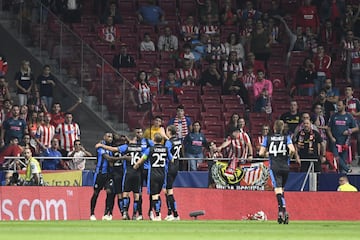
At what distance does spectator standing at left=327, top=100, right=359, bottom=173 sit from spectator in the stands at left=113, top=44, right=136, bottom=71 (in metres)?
6.26

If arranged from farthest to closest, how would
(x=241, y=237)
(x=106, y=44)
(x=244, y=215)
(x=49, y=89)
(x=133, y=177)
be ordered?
(x=106, y=44)
(x=49, y=89)
(x=244, y=215)
(x=133, y=177)
(x=241, y=237)

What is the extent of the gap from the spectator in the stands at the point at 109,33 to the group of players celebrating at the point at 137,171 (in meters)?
7.72

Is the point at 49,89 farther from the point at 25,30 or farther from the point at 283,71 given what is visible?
the point at 283,71

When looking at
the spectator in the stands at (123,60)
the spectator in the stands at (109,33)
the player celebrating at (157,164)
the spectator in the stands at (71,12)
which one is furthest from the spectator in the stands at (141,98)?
the player celebrating at (157,164)

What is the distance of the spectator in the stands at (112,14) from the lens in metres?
38.9

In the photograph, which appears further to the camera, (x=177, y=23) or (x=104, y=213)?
(x=177, y=23)

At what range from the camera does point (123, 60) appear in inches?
1465

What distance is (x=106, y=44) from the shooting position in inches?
1499

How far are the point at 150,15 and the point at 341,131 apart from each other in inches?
318

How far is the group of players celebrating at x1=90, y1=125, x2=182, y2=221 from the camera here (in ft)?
95.7

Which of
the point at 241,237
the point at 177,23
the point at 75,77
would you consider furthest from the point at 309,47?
the point at 241,237

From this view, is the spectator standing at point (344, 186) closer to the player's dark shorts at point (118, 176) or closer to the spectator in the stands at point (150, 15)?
the player's dark shorts at point (118, 176)

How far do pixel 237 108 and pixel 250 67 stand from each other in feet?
4.82

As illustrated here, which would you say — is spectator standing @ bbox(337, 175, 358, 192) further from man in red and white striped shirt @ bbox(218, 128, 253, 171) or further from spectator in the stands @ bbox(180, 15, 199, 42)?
spectator in the stands @ bbox(180, 15, 199, 42)
